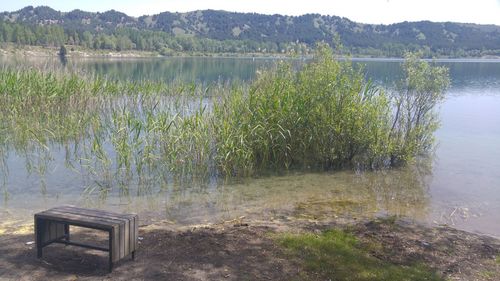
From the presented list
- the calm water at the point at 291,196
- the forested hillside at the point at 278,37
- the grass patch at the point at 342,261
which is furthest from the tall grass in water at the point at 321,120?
the forested hillside at the point at 278,37

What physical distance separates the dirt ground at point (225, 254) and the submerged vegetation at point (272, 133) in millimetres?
3530

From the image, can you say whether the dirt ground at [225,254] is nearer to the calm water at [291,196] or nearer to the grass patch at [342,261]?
the grass patch at [342,261]

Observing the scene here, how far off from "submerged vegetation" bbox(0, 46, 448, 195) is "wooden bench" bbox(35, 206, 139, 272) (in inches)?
164

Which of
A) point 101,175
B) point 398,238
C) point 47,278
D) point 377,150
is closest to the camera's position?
point 47,278

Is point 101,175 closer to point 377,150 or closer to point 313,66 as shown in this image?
point 313,66

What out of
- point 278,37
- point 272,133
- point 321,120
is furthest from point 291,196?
point 278,37

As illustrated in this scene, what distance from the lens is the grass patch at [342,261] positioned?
5047 millimetres

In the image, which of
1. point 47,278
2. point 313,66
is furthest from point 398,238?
point 313,66

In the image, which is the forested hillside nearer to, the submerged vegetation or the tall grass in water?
the submerged vegetation

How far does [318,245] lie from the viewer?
584 cm

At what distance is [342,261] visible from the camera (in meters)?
5.39

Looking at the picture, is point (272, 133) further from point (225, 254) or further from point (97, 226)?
point (97, 226)

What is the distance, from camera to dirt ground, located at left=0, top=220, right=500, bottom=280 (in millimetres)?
4973

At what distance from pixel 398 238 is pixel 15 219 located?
5.77m
